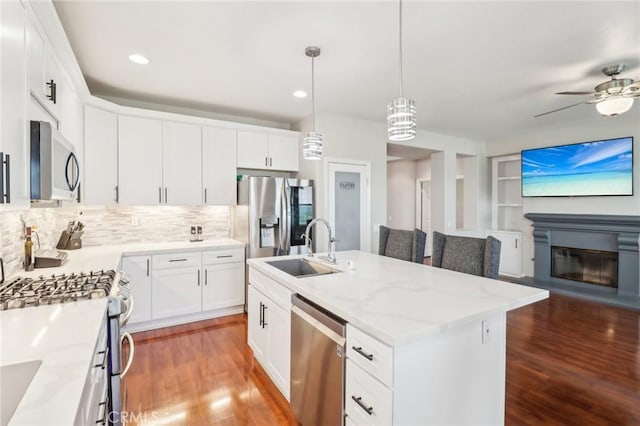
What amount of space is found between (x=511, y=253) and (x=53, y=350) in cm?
670

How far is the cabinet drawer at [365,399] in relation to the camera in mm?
1237

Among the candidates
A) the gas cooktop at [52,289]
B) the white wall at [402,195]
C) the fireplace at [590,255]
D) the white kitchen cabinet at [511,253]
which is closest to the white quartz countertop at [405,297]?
the gas cooktop at [52,289]

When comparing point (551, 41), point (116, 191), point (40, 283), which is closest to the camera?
point (40, 283)

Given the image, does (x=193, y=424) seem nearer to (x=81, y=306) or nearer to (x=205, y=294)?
(x=81, y=306)

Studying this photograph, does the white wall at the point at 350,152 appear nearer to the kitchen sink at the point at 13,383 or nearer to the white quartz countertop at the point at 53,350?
the white quartz countertop at the point at 53,350

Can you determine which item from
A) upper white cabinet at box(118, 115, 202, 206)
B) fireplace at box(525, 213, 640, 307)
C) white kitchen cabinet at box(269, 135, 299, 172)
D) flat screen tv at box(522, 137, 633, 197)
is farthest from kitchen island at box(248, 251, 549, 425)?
flat screen tv at box(522, 137, 633, 197)

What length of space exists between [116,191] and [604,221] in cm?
659

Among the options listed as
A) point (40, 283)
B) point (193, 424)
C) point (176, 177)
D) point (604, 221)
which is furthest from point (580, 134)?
point (40, 283)

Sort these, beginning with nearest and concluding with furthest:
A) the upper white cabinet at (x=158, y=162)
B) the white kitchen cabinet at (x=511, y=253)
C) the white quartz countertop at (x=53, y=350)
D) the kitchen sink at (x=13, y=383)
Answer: the white quartz countertop at (x=53, y=350), the kitchen sink at (x=13, y=383), the upper white cabinet at (x=158, y=162), the white kitchen cabinet at (x=511, y=253)

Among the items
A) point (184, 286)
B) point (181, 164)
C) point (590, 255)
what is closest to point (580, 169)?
point (590, 255)

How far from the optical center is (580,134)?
504 cm

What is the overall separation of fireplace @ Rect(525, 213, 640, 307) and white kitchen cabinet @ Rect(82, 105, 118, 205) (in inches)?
247

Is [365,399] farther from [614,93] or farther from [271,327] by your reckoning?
[614,93]

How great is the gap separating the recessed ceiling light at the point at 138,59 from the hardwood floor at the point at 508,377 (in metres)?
2.60
